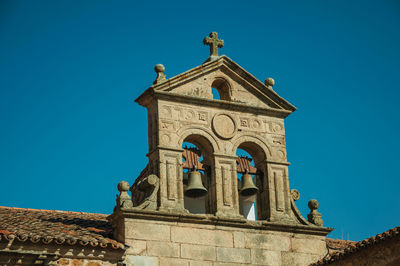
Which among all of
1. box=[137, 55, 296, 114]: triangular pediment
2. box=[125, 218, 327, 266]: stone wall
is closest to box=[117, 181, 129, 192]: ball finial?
box=[125, 218, 327, 266]: stone wall

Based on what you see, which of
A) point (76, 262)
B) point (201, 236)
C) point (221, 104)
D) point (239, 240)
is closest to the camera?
point (76, 262)

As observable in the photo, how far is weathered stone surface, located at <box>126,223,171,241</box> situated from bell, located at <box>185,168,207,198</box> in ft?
3.81

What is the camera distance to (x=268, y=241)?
16.9 metres

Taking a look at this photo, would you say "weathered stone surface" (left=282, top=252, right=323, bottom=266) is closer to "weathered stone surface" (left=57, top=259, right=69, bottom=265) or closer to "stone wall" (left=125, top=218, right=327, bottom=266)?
"stone wall" (left=125, top=218, right=327, bottom=266)

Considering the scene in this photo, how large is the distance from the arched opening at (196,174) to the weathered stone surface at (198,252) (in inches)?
36.5

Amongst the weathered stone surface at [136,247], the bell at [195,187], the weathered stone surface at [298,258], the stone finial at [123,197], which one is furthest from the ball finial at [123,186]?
the weathered stone surface at [298,258]

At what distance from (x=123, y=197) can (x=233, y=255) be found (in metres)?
2.38

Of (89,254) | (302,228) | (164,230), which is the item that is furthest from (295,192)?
(89,254)

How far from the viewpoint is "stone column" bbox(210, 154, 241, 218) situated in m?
16.8

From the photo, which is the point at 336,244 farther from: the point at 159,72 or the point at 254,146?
the point at 159,72

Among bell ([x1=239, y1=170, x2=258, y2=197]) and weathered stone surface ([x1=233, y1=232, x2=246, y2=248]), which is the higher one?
bell ([x1=239, y1=170, x2=258, y2=197])

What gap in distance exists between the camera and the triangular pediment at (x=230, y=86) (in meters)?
17.5

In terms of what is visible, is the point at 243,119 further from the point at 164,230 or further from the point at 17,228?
the point at 17,228

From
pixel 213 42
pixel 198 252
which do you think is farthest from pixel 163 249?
pixel 213 42
